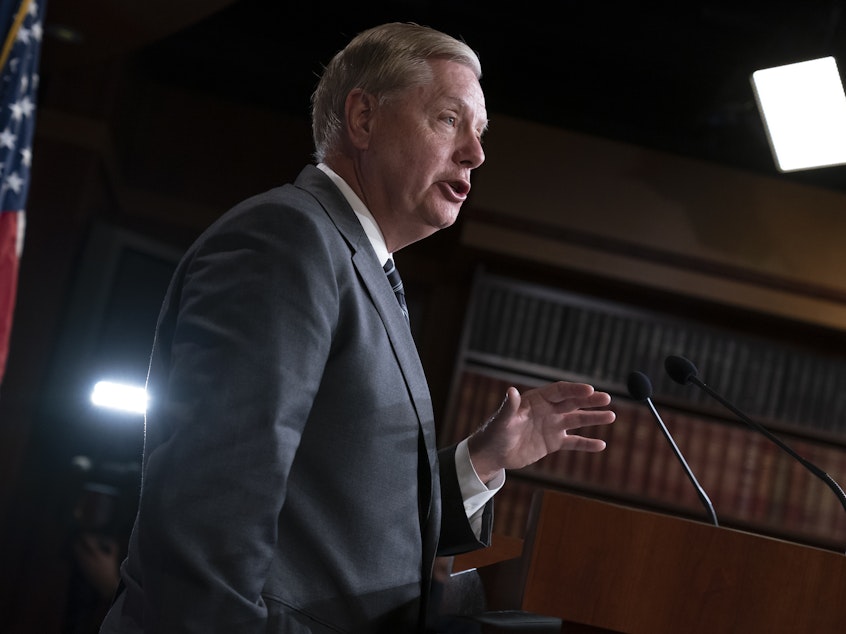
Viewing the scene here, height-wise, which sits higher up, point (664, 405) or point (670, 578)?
point (664, 405)

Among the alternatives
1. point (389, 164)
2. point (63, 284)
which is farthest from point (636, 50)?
point (389, 164)

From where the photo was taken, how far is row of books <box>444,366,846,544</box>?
15.7 feet

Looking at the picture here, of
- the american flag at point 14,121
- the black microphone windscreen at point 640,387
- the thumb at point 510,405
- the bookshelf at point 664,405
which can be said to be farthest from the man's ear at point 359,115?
the bookshelf at point 664,405

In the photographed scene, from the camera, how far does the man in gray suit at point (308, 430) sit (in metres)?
1.11

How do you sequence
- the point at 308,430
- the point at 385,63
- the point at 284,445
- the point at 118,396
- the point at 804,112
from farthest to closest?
the point at 118,396 < the point at 804,112 < the point at 385,63 < the point at 308,430 < the point at 284,445

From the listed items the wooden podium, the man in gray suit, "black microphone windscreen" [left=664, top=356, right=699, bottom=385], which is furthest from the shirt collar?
"black microphone windscreen" [left=664, top=356, right=699, bottom=385]

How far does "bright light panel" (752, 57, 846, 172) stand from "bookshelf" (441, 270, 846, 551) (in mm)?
1238

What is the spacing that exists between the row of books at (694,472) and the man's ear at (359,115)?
3292 mm

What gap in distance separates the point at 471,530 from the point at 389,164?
0.59 meters

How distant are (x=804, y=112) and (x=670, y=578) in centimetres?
313

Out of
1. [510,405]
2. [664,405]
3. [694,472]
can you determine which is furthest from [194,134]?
[510,405]

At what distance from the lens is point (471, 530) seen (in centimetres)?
156

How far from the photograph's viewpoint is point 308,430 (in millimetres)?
1271

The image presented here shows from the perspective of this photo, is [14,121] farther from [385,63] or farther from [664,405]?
[664,405]
